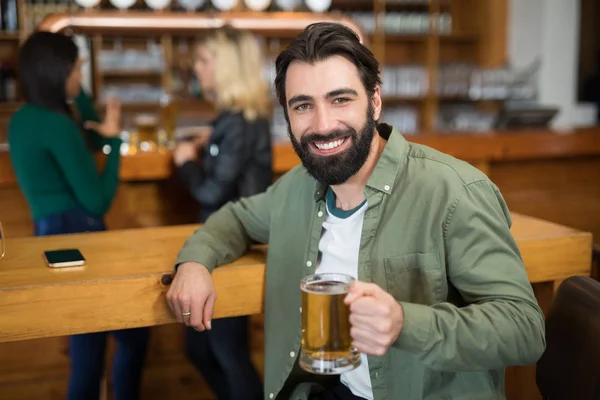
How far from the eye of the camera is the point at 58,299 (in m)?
1.61

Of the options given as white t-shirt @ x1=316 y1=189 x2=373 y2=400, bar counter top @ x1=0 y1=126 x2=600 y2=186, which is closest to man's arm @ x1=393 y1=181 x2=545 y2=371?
white t-shirt @ x1=316 y1=189 x2=373 y2=400

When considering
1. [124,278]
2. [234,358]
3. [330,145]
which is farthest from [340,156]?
[234,358]

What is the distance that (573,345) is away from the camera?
1371 millimetres

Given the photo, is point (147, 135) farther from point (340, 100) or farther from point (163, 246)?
point (340, 100)

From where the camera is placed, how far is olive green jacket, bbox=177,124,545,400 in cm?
129

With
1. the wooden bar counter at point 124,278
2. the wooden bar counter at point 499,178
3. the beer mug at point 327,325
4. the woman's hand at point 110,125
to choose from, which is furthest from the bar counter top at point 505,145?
the beer mug at point 327,325

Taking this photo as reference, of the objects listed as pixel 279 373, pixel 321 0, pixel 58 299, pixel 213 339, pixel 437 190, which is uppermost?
pixel 321 0

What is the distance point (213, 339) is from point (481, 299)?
1.34 metres

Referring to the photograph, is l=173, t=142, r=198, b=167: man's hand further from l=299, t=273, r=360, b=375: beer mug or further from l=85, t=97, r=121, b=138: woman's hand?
l=299, t=273, r=360, b=375: beer mug

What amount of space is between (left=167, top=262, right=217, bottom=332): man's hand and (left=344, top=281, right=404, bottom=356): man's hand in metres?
0.53

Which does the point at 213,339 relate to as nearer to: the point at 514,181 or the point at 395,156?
the point at 395,156

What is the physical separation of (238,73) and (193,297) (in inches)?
64.3

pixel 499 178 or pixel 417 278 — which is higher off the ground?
pixel 417 278

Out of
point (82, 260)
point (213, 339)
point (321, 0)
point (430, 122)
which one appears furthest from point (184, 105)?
point (82, 260)
